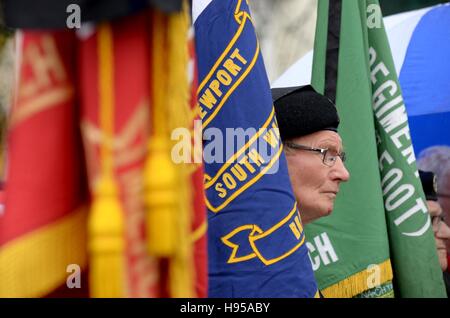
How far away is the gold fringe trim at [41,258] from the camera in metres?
1.22

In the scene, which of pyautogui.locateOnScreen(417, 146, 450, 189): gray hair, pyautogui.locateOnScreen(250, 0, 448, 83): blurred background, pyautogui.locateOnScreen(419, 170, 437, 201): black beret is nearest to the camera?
pyautogui.locateOnScreen(250, 0, 448, 83): blurred background

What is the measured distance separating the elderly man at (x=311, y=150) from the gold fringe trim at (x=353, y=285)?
0.25 metres

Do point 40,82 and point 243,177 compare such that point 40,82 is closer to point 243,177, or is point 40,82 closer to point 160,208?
point 160,208

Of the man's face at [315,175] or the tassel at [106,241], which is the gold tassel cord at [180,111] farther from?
the man's face at [315,175]

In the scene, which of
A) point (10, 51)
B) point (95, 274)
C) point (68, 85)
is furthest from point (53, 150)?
point (10, 51)

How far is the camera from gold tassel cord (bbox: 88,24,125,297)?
3.74ft

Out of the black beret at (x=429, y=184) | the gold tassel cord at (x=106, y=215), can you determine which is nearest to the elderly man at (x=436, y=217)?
the black beret at (x=429, y=184)

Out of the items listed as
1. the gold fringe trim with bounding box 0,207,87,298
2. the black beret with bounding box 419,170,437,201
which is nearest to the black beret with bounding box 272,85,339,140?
the black beret with bounding box 419,170,437,201

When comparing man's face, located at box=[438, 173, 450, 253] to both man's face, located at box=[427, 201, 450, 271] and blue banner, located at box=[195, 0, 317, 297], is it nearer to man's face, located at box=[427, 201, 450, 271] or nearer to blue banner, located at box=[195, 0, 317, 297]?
man's face, located at box=[427, 201, 450, 271]

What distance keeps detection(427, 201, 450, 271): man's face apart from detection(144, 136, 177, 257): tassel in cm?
221

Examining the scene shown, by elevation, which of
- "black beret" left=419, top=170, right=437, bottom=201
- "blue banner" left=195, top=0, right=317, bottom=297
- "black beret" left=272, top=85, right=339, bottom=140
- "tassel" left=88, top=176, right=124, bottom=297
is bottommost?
"tassel" left=88, top=176, right=124, bottom=297

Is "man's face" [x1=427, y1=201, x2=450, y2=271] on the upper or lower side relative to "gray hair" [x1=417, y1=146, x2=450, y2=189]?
lower

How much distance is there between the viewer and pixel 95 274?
1.16 m

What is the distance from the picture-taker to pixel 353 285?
2451mm
